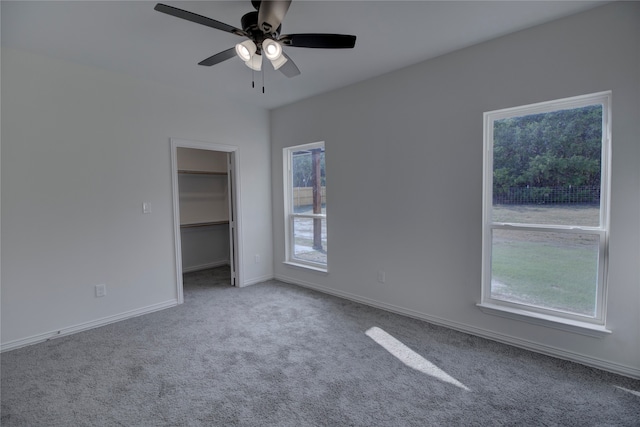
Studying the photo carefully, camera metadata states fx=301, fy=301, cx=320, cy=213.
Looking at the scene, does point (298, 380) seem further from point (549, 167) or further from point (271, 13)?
point (549, 167)

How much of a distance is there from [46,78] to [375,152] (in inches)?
133

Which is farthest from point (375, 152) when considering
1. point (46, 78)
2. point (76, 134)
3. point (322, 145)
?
point (46, 78)

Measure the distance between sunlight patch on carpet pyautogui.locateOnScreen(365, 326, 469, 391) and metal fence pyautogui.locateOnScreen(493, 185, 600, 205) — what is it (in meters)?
1.58

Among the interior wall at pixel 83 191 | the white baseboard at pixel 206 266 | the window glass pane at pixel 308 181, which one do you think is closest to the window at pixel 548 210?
the window glass pane at pixel 308 181

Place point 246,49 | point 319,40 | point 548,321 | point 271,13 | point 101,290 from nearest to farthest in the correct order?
point 271,13 < point 319,40 < point 246,49 < point 548,321 < point 101,290

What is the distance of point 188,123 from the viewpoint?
12.7ft

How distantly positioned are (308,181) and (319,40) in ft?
8.55

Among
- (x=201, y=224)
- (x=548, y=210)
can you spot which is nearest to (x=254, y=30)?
(x=548, y=210)

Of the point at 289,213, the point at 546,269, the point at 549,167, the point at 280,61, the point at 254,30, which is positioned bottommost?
the point at 546,269

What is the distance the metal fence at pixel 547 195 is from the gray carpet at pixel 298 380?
129cm

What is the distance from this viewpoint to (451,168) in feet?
9.73

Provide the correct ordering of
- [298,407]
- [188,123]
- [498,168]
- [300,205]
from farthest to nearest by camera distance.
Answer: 1. [300,205]
2. [188,123]
3. [498,168]
4. [298,407]

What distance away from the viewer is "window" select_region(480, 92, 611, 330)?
2.35 meters

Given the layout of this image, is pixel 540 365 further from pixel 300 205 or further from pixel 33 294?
pixel 33 294
